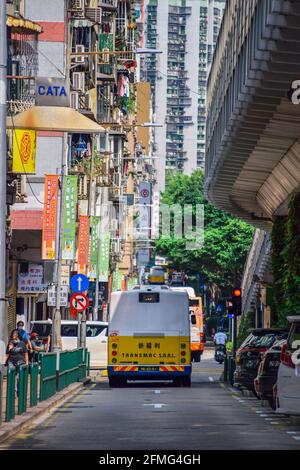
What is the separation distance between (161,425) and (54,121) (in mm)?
6180

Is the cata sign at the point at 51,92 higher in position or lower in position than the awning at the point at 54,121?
higher

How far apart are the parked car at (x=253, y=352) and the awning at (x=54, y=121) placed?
9251 mm

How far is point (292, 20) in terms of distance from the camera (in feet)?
73.2

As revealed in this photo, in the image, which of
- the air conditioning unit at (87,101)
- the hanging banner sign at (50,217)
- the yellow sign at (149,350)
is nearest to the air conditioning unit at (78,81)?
the air conditioning unit at (87,101)

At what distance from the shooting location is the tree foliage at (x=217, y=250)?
10962 cm

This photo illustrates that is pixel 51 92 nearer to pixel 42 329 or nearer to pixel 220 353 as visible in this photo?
pixel 42 329

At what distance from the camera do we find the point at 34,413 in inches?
1060

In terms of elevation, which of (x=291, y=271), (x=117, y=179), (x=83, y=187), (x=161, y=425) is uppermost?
(x=117, y=179)

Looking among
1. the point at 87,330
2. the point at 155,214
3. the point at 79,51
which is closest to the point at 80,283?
the point at 87,330

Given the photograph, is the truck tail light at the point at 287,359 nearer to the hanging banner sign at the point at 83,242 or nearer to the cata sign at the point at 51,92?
the cata sign at the point at 51,92

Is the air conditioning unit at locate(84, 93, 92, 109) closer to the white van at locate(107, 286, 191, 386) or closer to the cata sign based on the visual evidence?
the white van at locate(107, 286, 191, 386)

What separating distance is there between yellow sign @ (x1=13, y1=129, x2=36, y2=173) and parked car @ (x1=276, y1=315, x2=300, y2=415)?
20235mm
